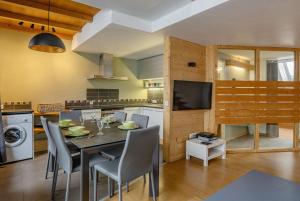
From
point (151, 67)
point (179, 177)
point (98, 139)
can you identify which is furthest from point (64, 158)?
point (151, 67)

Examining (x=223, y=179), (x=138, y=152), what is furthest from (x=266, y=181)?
(x=223, y=179)

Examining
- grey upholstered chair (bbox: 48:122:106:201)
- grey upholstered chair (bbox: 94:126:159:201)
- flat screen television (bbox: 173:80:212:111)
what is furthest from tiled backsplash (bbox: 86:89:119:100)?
grey upholstered chair (bbox: 94:126:159:201)

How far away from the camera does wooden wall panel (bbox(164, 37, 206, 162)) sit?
3.39 metres

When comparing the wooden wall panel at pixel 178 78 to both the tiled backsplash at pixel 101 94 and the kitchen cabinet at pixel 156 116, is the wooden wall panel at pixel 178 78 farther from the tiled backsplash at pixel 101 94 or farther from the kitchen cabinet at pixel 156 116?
the tiled backsplash at pixel 101 94

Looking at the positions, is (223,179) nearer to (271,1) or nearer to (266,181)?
(266,181)

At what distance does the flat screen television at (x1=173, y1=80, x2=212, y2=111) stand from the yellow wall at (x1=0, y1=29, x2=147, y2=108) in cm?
258

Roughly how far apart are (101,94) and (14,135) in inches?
92.0

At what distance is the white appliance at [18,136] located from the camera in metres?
3.22

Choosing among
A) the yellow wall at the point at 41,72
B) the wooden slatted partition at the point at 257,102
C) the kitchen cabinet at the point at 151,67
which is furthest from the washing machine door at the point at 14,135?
the wooden slatted partition at the point at 257,102

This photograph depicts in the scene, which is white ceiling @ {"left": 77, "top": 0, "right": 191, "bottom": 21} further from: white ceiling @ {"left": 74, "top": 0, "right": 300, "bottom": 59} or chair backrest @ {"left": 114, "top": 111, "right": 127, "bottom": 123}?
chair backrest @ {"left": 114, "top": 111, "right": 127, "bottom": 123}

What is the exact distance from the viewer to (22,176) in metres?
2.76

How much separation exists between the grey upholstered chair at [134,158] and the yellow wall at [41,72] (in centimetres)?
311

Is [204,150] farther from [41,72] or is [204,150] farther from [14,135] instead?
[41,72]

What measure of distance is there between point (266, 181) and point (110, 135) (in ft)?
5.06
